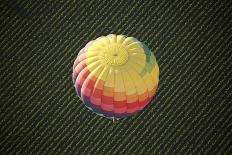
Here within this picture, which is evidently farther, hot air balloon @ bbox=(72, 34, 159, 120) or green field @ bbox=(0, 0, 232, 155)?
green field @ bbox=(0, 0, 232, 155)

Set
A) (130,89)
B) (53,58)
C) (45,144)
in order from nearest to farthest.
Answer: (130,89)
(45,144)
(53,58)

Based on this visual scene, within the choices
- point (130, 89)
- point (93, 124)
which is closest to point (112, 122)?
point (93, 124)

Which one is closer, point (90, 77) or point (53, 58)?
point (90, 77)

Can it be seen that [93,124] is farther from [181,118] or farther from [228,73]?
[228,73]

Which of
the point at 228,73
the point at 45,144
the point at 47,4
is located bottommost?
the point at 45,144

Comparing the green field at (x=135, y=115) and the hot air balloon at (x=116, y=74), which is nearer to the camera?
the hot air balloon at (x=116, y=74)
